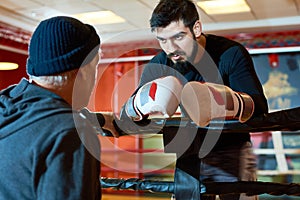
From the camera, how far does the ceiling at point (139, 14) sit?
→ 4.48 meters

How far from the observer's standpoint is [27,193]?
2.29ft

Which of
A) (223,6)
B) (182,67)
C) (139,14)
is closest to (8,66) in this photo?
(139,14)

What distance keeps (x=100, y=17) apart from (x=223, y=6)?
1.55 meters

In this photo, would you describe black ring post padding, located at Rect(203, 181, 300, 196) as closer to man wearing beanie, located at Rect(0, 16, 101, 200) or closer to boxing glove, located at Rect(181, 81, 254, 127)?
boxing glove, located at Rect(181, 81, 254, 127)

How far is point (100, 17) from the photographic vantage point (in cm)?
507

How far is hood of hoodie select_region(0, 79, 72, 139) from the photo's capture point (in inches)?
28.1

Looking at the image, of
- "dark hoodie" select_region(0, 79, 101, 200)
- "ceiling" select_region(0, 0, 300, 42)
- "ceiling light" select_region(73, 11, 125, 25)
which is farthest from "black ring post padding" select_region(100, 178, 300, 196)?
"ceiling light" select_region(73, 11, 125, 25)

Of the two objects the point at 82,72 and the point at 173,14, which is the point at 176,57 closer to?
the point at 173,14

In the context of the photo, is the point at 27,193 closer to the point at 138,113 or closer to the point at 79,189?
the point at 79,189

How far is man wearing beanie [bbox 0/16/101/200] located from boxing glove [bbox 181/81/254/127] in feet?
0.64

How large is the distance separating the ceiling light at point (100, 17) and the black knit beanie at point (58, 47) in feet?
13.8

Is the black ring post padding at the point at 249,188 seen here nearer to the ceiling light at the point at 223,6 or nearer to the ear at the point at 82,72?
the ear at the point at 82,72

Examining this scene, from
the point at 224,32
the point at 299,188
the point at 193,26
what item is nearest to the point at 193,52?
the point at 193,26

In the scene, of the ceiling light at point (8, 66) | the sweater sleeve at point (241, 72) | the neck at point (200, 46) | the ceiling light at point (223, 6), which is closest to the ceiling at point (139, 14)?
the ceiling light at point (223, 6)
